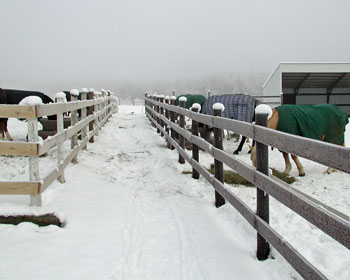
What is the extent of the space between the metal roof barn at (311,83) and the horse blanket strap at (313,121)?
42.3ft

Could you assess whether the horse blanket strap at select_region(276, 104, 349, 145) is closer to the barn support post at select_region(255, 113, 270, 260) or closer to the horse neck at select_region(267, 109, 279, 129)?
the horse neck at select_region(267, 109, 279, 129)

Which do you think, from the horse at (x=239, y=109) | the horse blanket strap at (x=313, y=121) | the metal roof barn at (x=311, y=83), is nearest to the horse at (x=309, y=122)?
the horse blanket strap at (x=313, y=121)

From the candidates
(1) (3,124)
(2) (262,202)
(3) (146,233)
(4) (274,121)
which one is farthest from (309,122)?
(1) (3,124)

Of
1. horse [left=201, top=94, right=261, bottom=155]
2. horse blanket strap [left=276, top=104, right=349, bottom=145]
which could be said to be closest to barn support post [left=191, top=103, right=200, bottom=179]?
horse blanket strap [left=276, top=104, right=349, bottom=145]

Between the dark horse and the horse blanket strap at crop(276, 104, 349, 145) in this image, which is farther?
the dark horse

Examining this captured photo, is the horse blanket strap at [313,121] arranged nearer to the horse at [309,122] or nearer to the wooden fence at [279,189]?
the horse at [309,122]

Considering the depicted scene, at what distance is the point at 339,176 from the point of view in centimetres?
640

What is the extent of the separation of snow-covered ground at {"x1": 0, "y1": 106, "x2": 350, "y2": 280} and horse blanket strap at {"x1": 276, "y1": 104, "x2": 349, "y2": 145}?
1.37 m

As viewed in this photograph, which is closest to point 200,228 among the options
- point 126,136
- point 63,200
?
point 63,200

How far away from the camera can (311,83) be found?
77.8ft

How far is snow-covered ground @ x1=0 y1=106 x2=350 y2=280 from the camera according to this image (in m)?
2.76

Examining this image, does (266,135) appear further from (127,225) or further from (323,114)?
(323,114)

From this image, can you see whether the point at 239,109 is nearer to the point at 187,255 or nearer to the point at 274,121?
the point at 274,121

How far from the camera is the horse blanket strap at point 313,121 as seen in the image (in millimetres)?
6906
